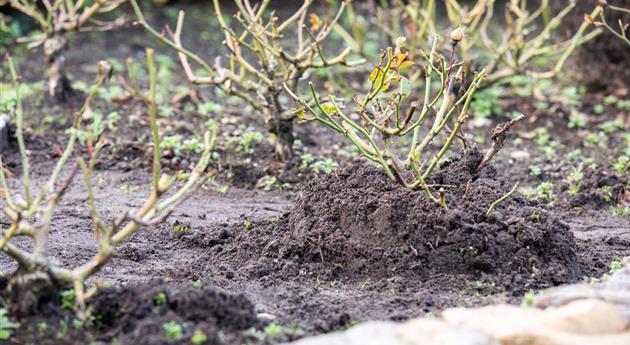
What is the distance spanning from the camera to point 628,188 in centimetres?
545

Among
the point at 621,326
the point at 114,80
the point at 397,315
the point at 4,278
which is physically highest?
the point at 114,80

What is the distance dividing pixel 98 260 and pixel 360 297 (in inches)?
42.9

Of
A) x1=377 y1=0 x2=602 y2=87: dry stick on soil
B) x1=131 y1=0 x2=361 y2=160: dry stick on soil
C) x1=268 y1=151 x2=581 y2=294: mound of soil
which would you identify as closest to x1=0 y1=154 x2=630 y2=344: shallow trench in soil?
x1=268 y1=151 x2=581 y2=294: mound of soil

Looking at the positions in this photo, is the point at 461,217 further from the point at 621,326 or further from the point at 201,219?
the point at 201,219

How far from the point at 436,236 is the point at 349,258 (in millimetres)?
395

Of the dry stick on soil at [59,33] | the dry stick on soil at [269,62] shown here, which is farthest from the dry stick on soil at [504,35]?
the dry stick on soil at [59,33]

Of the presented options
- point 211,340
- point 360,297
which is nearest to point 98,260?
point 211,340

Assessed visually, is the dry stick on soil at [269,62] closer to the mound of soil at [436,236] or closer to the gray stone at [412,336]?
the mound of soil at [436,236]

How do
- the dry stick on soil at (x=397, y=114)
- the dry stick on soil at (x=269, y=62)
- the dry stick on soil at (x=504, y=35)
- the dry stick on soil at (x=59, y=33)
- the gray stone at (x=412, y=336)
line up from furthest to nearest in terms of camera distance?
1. the dry stick on soil at (x=504, y=35)
2. the dry stick on soil at (x=59, y=33)
3. the dry stick on soil at (x=269, y=62)
4. the dry stick on soil at (x=397, y=114)
5. the gray stone at (x=412, y=336)

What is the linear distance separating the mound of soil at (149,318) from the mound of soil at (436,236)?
0.81 metres

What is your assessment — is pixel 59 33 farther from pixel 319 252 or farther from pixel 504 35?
pixel 319 252

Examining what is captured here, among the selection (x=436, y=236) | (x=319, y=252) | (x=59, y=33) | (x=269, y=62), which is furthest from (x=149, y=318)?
(x=59, y=33)

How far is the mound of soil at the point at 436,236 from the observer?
384 cm

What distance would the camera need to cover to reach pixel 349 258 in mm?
3965
